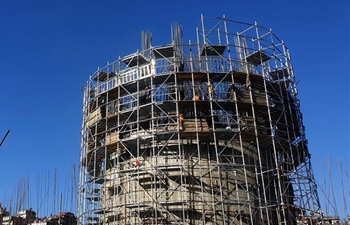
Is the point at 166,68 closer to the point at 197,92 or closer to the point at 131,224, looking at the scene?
the point at 197,92

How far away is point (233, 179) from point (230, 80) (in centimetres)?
716

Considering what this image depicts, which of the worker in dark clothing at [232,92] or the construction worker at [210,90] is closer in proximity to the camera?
the construction worker at [210,90]

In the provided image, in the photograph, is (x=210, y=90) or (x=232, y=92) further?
(x=232, y=92)

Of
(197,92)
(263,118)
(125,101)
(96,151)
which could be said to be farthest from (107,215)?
(263,118)

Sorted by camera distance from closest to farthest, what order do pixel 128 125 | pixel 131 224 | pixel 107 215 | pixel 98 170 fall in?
pixel 131 224
pixel 107 215
pixel 128 125
pixel 98 170

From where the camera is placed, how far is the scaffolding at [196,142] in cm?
2217

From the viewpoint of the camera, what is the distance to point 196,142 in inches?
924

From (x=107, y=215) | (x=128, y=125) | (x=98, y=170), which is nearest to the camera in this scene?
(x=107, y=215)

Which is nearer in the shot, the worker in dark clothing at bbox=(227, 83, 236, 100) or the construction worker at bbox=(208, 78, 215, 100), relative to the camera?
the construction worker at bbox=(208, 78, 215, 100)

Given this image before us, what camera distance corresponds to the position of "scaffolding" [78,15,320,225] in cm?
2217

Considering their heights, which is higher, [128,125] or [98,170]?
[128,125]

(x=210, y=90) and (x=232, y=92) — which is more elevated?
(x=210, y=90)

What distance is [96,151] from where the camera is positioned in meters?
26.4

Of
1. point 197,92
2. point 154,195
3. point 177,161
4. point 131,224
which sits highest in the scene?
point 197,92
